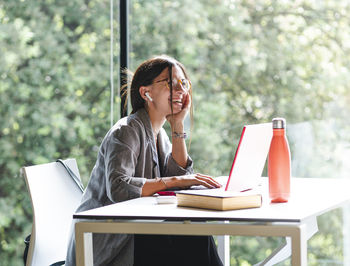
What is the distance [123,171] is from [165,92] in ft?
1.48

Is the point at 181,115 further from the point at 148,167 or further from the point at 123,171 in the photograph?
the point at 123,171

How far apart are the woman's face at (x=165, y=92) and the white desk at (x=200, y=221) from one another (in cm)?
61

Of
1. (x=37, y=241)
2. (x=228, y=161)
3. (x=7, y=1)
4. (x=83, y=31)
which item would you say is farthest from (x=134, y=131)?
(x=7, y=1)

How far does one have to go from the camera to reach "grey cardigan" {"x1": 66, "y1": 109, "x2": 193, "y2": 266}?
1930mm

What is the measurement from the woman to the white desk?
0.21m

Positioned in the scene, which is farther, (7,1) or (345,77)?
(7,1)

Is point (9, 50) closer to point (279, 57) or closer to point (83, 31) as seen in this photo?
point (83, 31)

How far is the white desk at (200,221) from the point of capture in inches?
55.7

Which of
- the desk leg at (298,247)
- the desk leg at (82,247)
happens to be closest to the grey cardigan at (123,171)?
the desk leg at (82,247)

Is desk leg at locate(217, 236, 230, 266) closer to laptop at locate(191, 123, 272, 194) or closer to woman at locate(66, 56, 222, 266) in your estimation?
woman at locate(66, 56, 222, 266)

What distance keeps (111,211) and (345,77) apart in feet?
6.67

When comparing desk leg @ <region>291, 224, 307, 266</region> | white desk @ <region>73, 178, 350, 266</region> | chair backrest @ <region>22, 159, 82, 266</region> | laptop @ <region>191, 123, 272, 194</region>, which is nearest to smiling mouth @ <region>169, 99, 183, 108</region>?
laptop @ <region>191, 123, 272, 194</region>

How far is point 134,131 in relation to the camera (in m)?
2.15

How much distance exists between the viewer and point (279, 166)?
5.71 ft
